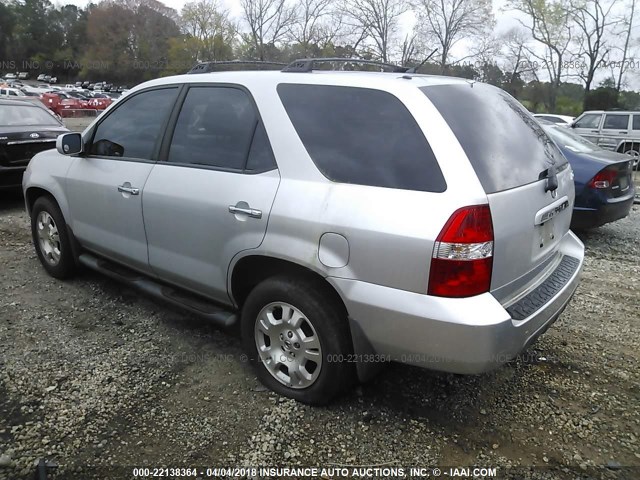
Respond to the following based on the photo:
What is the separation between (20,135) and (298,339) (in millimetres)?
6482

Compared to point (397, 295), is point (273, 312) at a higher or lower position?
lower

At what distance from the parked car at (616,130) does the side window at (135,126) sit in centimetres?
1463

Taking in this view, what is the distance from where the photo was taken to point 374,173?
7.89ft

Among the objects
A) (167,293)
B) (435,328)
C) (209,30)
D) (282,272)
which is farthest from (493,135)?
(209,30)

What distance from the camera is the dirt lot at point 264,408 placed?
247cm

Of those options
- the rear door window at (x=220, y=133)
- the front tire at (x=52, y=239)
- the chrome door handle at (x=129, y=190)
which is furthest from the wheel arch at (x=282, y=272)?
the front tire at (x=52, y=239)

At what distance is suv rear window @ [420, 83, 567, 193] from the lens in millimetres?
2381

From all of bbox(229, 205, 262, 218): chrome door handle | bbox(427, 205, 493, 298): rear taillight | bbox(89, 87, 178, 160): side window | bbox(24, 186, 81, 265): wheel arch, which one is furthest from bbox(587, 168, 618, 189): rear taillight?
bbox(24, 186, 81, 265): wheel arch

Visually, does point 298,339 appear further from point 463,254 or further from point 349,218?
point 463,254

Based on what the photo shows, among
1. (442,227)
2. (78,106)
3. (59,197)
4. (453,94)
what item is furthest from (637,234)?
(78,106)

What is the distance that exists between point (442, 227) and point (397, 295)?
1.23ft

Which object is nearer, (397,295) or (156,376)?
(397,295)

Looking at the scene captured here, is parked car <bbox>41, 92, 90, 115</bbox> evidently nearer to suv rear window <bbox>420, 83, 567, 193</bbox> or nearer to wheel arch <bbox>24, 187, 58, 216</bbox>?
wheel arch <bbox>24, 187, 58, 216</bbox>

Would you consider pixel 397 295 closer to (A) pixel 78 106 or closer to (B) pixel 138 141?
(B) pixel 138 141
